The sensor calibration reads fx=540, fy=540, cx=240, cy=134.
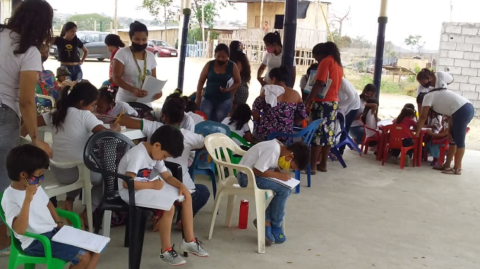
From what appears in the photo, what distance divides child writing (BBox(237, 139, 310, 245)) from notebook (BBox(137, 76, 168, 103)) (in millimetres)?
1272

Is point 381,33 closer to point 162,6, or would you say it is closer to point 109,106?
point 109,106

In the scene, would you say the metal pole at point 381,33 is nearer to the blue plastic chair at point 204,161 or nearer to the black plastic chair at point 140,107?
the blue plastic chair at point 204,161

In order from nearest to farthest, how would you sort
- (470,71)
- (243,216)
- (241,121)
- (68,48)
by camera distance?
(243,216) < (241,121) < (68,48) < (470,71)

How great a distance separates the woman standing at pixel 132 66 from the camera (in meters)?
4.78

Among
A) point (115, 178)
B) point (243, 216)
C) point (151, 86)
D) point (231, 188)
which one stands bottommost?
point (243, 216)

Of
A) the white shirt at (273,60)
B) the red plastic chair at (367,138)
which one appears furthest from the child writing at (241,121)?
the red plastic chair at (367,138)

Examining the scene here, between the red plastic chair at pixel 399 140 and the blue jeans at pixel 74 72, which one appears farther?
the blue jeans at pixel 74 72

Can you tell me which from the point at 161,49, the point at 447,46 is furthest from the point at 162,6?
the point at 447,46

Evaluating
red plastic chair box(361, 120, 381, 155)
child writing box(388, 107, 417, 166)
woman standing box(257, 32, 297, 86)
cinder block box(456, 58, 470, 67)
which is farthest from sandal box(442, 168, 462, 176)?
cinder block box(456, 58, 470, 67)

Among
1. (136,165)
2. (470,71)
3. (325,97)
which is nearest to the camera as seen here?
(136,165)

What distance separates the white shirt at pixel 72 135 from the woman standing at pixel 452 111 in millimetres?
4278

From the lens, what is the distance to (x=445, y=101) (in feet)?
20.8

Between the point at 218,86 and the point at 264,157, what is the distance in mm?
2456

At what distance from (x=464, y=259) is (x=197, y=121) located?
7.62 ft
